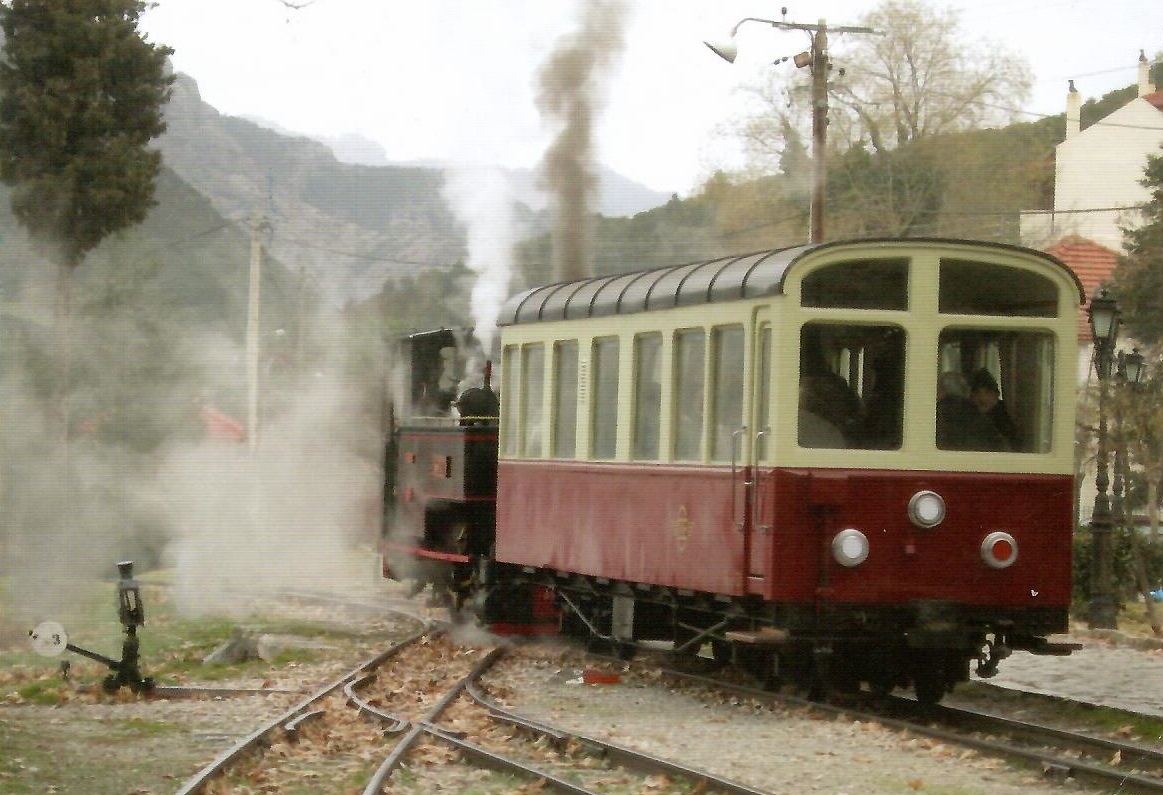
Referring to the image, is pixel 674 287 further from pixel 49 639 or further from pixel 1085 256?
pixel 1085 256

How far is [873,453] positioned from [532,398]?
169 inches

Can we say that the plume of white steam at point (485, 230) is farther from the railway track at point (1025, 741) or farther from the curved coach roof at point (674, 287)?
the railway track at point (1025, 741)

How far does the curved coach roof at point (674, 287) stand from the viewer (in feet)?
36.4

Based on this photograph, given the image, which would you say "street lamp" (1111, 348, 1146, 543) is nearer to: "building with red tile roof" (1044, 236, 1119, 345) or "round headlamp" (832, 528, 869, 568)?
"round headlamp" (832, 528, 869, 568)

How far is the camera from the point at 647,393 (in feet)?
41.4

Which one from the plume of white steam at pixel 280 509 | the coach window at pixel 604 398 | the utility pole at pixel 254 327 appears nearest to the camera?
the coach window at pixel 604 398

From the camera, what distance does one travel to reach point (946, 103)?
146ft

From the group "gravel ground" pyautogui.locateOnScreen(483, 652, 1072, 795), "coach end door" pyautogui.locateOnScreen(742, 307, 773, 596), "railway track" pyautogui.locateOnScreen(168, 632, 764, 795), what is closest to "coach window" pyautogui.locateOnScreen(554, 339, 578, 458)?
"gravel ground" pyautogui.locateOnScreen(483, 652, 1072, 795)

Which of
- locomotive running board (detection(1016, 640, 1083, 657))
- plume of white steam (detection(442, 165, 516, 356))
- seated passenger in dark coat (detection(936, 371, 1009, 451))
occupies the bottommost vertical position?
locomotive running board (detection(1016, 640, 1083, 657))

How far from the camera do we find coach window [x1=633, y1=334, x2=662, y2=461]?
1246 centimetres

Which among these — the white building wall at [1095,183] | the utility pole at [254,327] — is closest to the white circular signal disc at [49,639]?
the utility pole at [254,327]

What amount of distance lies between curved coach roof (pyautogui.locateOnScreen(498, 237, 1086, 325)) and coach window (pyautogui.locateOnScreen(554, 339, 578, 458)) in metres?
0.28

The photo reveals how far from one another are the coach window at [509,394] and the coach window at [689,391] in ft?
9.72

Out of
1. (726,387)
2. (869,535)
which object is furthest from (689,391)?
(869,535)
